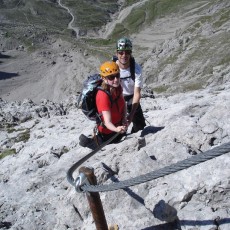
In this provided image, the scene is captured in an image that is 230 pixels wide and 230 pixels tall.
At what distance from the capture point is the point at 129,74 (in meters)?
12.6

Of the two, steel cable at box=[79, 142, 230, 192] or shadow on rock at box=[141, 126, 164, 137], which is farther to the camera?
shadow on rock at box=[141, 126, 164, 137]

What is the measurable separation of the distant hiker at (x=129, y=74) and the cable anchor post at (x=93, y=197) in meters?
4.99

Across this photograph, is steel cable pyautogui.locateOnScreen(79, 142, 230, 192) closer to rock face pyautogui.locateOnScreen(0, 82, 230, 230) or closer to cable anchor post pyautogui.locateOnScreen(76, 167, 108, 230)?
cable anchor post pyautogui.locateOnScreen(76, 167, 108, 230)

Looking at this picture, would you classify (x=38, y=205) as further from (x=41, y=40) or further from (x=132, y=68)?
(x=41, y=40)

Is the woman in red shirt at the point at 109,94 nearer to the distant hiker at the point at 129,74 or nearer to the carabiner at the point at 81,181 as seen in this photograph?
the distant hiker at the point at 129,74

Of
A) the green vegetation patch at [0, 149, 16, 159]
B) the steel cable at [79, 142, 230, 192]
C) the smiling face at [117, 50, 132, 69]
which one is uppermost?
the smiling face at [117, 50, 132, 69]

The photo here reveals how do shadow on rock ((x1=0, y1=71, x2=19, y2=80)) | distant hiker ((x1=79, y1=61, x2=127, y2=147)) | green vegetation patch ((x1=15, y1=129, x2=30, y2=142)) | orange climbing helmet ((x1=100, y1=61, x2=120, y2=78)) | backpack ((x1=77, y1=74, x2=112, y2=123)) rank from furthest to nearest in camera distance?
shadow on rock ((x1=0, y1=71, x2=19, y2=80)), green vegetation patch ((x1=15, y1=129, x2=30, y2=142)), backpack ((x1=77, y1=74, x2=112, y2=123)), distant hiker ((x1=79, y1=61, x2=127, y2=147)), orange climbing helmet ((x1=100, y1=61, x2=120, y2=78))

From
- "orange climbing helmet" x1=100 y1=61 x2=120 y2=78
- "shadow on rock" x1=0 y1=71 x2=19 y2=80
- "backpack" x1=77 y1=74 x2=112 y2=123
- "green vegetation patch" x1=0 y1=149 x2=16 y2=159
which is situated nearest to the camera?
"orange climbing helmet" x1=100 y1=61 x2=120 y2=78

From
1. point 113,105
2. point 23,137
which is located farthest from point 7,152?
point 113,105

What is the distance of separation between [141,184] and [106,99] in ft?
8.63

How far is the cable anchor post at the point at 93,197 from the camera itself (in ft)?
22.3

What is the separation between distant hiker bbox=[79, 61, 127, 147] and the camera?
10.2 m

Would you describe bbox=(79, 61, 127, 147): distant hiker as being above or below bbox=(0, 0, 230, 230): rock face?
above

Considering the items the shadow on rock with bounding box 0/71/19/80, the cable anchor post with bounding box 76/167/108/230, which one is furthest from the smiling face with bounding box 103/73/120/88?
the shadow on rock with bounding box 0/71/19/80
